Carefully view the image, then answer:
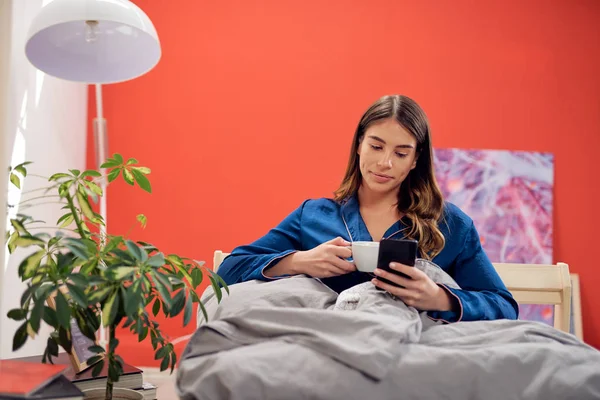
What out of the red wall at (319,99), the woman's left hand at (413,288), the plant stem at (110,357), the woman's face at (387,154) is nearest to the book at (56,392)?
the plant stem at (110,357)

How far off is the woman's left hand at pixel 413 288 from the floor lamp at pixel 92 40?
775 mm

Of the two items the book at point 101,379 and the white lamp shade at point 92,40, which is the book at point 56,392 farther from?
the white lamp shade at point 92,40

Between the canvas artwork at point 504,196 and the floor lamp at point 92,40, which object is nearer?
the floor lamp at point 92,40

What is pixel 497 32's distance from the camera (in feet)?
11.6

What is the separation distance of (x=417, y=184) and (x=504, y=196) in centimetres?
179

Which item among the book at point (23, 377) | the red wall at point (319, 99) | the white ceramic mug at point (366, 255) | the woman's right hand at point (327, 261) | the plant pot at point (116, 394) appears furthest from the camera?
the red wall at point (319, 99)

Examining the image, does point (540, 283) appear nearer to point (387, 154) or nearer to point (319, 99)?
point (387, 154)

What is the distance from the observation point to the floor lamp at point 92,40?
5.13 feet

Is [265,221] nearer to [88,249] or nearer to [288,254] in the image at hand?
[288,254]

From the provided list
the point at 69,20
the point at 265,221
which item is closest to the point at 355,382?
the point at 69,20

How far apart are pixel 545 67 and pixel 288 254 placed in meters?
2.52

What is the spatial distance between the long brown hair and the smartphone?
314 millimetres

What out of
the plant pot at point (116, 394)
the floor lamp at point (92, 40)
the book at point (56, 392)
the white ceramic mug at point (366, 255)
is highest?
the floor lamp at point (92, 40)

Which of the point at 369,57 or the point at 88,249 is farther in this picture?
the point at 369,57
